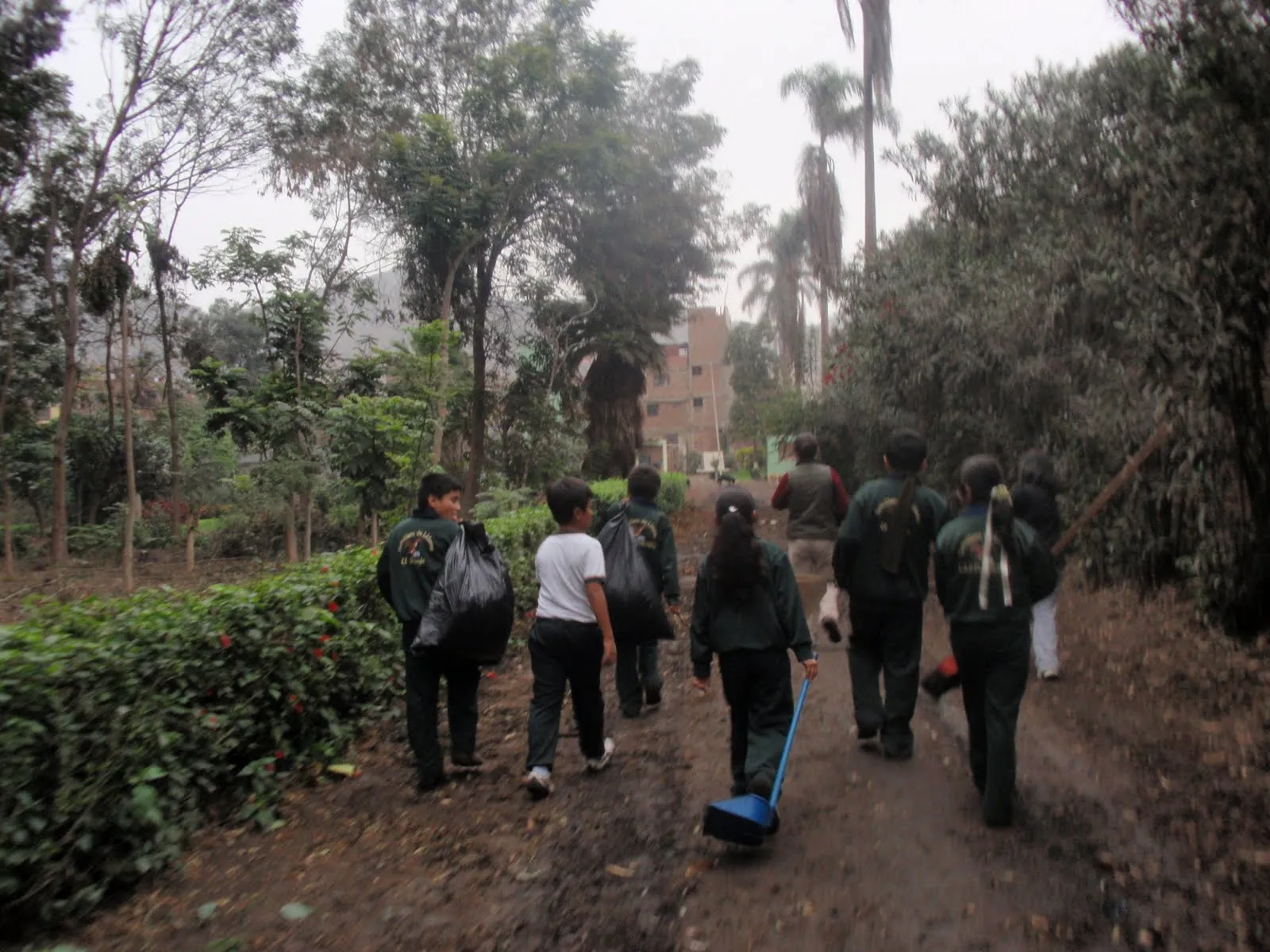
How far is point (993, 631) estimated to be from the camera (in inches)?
183

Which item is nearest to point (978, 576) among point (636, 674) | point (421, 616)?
point (421, 616)

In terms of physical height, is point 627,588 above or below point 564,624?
above

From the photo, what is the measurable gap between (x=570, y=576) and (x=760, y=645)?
1.31 metres

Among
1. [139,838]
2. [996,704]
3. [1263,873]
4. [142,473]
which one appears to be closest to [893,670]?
[996,704]

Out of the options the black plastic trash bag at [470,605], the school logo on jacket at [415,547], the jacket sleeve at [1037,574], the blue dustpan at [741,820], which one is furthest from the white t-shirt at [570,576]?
the jacket sleeve at [1037,574]

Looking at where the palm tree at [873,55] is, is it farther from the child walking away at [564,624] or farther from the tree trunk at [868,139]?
the child walking away at [564,624]

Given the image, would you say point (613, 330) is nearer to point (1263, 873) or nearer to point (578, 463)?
point (578, 463)

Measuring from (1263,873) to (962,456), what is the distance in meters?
11.4

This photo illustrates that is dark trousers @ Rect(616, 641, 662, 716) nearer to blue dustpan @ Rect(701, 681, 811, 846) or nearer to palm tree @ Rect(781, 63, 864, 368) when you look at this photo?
blue dustpan @ Rect(701, 681, 811, 846)

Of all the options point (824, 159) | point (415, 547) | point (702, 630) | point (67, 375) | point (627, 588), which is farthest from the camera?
point (824, 159)

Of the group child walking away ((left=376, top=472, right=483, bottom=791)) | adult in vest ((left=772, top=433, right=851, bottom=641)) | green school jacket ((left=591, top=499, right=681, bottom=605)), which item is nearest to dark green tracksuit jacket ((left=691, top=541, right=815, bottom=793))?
child walking away ((left=376, top=472, right=483, bottom=791))

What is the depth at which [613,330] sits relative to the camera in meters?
26.8

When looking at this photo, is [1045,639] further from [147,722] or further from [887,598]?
[147,722]

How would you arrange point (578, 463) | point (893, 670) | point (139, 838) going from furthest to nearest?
point (578, 463), point (893, 670), point (139, 838)
